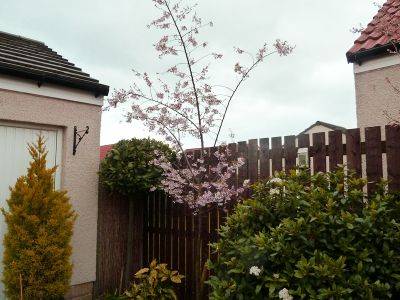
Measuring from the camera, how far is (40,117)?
5.69 metres

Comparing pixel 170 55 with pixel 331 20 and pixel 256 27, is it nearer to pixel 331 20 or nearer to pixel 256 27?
pixel 256 27

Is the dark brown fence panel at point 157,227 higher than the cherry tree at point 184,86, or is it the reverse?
the cherry tree at point 184,86

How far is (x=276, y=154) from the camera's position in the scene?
15.5 feet

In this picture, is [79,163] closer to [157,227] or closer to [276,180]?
[157,227]

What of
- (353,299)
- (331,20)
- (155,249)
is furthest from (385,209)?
(155,249)

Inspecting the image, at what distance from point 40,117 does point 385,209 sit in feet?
15.5

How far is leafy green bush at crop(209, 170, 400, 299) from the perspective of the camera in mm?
2775

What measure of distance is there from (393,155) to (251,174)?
180 centimetres

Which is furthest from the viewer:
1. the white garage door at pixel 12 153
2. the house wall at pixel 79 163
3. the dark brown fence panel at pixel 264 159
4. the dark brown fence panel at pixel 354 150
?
the house wall at pixel 79 163

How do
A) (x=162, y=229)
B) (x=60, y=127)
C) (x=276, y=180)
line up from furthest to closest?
(x=162, y=229), (x=60, y=127), (x=276, y=180)

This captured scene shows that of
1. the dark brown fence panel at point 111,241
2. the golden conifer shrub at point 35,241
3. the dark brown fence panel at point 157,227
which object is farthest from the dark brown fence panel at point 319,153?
the dark brown fence panel at point 111,241

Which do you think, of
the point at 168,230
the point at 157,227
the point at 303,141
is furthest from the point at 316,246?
the point at 157,227

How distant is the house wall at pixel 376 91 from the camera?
18.1 ft

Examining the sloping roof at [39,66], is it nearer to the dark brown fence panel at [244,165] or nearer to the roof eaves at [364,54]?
the dark brown fence panel at [244,165]
